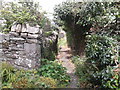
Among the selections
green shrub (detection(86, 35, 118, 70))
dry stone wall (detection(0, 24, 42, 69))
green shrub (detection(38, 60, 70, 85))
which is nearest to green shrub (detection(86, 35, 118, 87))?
green shrub (detection(86, 35, 118, 70))

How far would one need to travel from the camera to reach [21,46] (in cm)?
304

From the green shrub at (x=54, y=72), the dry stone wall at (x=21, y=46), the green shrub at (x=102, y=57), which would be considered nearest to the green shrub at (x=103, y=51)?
the green shrub at (x=102, y=57)

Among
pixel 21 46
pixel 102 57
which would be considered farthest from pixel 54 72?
pixel 102 57

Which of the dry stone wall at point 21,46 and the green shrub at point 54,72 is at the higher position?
the dry stone wall at point 21,46

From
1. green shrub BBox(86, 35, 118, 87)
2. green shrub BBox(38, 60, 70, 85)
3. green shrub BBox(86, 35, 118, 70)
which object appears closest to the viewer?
green shrub BBox(86, 35, 118, 87)

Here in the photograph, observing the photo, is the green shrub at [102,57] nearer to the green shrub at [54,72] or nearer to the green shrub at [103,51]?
the green shrub at [103,51]

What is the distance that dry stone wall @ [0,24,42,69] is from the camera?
2994 millimetres

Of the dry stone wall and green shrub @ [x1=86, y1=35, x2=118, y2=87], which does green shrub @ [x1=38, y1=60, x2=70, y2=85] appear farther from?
green shrub @ [x1=86, y1=35, x2=118, y2=87]

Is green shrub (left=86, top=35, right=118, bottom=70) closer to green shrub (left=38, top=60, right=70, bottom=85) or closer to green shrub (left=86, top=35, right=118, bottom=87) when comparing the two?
green shrub (left=86, top=35, right=118, bottom=87)

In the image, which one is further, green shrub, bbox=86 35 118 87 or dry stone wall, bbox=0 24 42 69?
dry stone wall, bbox=0 24 42 69

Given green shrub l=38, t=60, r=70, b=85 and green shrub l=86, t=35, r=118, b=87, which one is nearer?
green shrub l=86, t=35, r=118, b=87

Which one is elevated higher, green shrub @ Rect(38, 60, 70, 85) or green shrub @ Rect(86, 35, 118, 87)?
green shrub @ Rect(86, 35, 118, 87)

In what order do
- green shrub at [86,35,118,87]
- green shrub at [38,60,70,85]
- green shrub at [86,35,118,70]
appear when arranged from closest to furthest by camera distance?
green shrub at [86,35,118,87]
green shrub at [86,35,118,70]
green shrub at [38,60,70,85]

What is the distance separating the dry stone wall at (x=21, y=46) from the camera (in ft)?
9.82
